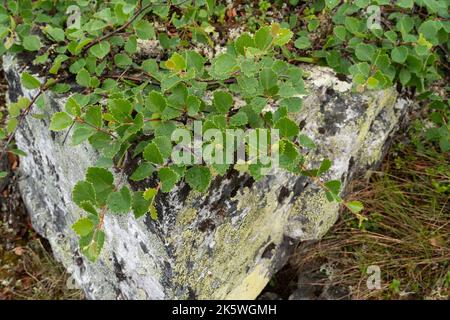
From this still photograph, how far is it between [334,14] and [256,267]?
1356mm

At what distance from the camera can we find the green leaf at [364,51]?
2229 millimetres

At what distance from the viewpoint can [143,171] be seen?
1.71 metres

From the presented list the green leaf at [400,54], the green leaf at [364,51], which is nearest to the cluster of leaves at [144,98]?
the green leaf at [364,51]

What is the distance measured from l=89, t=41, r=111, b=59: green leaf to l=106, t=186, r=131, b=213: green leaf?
686 millimetres

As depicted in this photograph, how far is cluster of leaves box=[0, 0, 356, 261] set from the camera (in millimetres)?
1615

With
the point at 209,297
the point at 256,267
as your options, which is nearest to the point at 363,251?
the point at 256,267

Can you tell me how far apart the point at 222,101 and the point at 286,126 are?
0.26m

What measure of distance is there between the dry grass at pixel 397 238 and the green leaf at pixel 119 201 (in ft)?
4.69

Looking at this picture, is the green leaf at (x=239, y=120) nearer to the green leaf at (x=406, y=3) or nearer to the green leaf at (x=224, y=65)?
the green leaf at (x=224, y=65)

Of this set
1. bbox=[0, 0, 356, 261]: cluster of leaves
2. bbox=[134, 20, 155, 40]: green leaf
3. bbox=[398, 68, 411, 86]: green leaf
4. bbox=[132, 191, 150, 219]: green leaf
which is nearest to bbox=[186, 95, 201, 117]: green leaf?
bbox=[0, 0, 356, 261]: cluster of leaves

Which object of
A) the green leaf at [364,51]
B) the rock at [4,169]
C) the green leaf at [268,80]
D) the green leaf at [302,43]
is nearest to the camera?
the green leaf at [268,80]

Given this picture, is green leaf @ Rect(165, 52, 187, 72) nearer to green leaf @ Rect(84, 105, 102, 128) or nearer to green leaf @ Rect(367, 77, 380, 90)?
green leaf @ Rect(84, 105, 102, 128)

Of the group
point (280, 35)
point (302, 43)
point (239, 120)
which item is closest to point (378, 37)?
point (302, 43)
